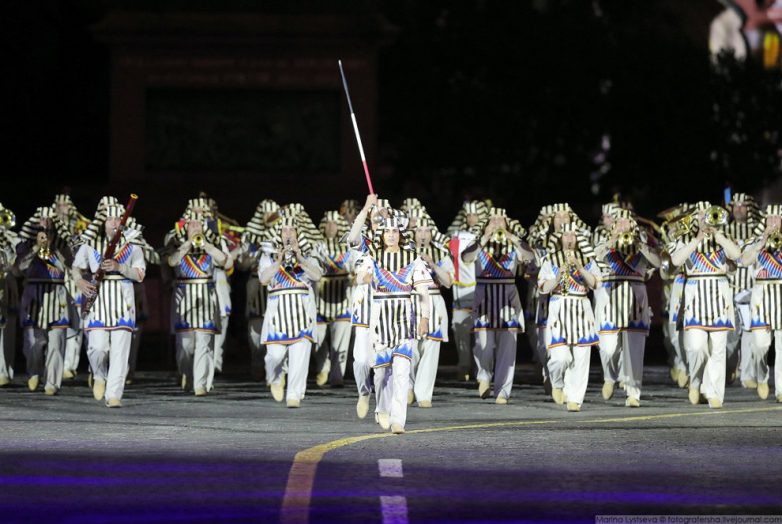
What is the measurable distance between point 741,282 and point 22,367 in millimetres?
9828

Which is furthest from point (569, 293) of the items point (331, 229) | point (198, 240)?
point (331, 229)

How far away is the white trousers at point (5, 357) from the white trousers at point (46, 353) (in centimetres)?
70

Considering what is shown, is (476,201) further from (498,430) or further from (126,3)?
(126,3)

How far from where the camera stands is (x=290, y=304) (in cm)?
2098

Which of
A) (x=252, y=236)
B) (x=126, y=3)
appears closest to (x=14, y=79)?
(x=126, y=3)

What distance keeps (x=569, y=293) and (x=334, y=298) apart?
15.5 ft

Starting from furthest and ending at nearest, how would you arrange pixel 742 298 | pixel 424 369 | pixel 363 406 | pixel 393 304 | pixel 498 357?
pixel 742 298 → pixel 498 357 → pixel 424 369 → pixel 363 406 → pixel 393 304

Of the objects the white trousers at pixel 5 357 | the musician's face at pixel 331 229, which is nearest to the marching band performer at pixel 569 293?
the musician's face at pixel 331 229

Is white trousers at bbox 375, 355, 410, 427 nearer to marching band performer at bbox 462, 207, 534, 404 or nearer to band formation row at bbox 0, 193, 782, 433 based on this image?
band formation row at bbox 0, 193, 782, 433

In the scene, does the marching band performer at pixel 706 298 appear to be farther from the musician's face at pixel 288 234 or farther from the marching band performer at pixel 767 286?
the musician's face at pixel 288 234

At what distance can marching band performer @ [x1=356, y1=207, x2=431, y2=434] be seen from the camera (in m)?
17.2

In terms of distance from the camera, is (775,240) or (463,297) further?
(463,297)

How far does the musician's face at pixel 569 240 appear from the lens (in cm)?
2042

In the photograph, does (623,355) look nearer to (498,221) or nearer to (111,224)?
(498,221)
